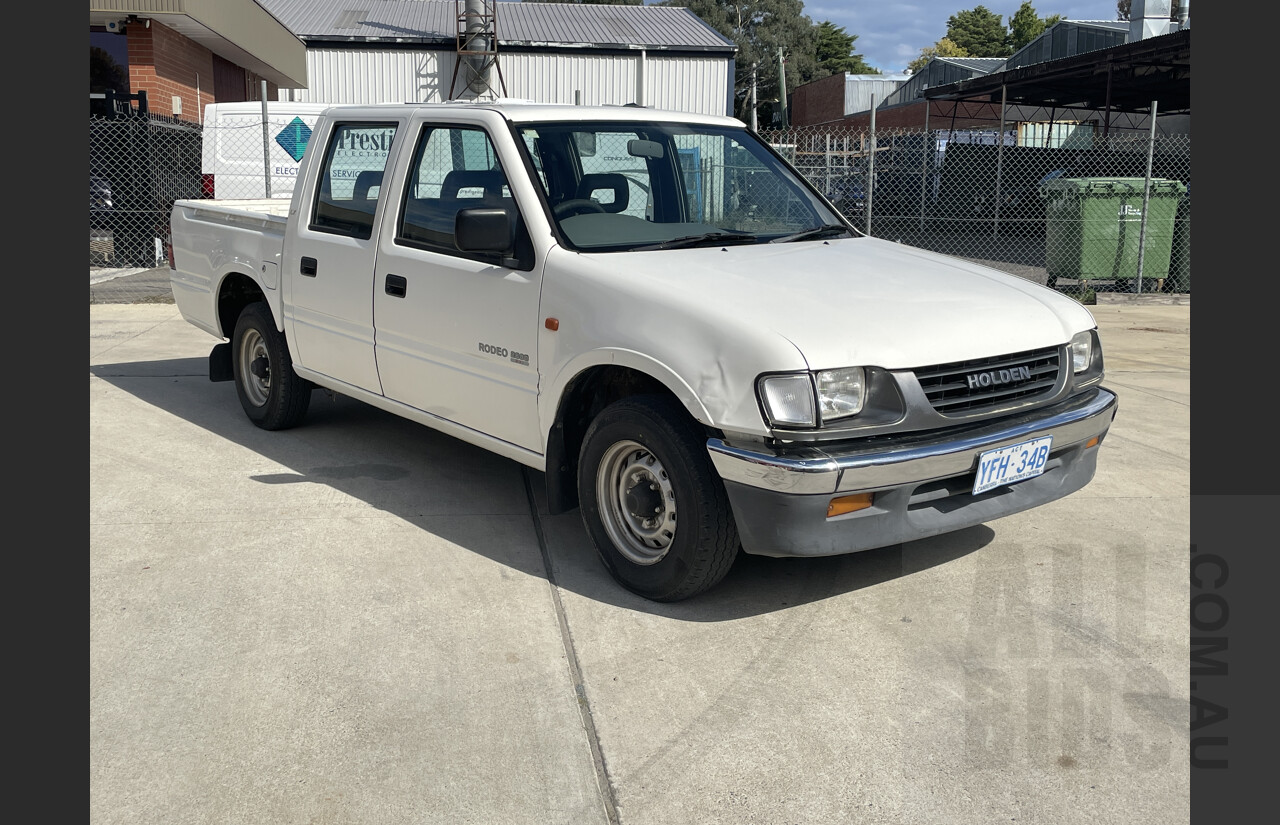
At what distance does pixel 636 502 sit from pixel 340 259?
233 cm

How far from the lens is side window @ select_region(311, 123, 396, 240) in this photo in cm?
555

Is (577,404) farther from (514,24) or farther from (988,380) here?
(514,24)

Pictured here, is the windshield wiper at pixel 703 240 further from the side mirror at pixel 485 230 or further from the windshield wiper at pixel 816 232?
the side mirror at pixel 485 230

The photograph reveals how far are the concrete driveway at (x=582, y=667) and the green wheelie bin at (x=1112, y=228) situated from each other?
875cm

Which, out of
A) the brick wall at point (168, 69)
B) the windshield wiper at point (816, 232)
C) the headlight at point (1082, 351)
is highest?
the brick wall at point (168, 69)

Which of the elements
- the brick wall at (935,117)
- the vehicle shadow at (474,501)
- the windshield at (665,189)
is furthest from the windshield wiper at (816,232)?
the brick wall at (935,117)

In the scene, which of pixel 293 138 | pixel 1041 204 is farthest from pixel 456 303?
pixel 1041 204

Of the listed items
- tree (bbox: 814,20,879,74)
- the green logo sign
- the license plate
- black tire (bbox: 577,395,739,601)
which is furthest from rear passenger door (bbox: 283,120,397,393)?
tree (bbox: 814,20,879,74)

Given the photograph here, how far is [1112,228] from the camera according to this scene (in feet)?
45.3

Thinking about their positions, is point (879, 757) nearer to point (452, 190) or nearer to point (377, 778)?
point (377, 778)

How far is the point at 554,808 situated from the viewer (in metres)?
3.00

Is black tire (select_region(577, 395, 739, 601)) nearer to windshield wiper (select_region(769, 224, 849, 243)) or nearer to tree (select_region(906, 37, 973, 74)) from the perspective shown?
windshield wiper (select_region(769, 224, 849, 243))

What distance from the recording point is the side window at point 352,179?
555cm

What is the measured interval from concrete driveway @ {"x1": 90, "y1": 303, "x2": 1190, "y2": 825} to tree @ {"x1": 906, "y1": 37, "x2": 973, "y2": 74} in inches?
4349
